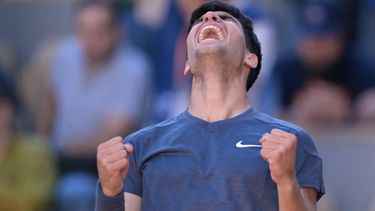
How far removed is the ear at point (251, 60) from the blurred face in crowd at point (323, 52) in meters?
3.59

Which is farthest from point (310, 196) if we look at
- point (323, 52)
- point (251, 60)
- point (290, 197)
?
point (323, 52)

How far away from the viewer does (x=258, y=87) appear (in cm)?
773

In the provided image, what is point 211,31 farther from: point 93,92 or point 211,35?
point 93,92

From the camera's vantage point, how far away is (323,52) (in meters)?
8.42

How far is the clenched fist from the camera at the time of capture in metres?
4.19

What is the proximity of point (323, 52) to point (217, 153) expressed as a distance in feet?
13.3

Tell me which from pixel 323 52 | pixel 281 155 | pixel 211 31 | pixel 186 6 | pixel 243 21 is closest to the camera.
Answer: pixel 281 155

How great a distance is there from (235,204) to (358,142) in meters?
3.81

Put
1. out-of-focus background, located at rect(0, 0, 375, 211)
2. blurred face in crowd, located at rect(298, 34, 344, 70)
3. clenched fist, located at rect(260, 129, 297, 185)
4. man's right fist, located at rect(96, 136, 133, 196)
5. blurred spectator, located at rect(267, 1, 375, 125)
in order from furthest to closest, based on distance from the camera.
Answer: blurred face in crowd, located at rect(298, 34, 344, 70), blurred spectator, located at rect(267, 1, 375, 125), out-of-focus background, located at rect(0, 0, 375, 211), man's right fist, located at rect(96, 136, 133, 196), clenched fist, located at rect(260, 129, 297, 185)

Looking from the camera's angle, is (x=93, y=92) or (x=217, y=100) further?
(x=93, y=92)

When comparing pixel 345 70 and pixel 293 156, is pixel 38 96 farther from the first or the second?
pixel 293 156

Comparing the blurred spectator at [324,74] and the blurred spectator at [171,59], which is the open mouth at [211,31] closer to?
the blurred spectator at [171,59]

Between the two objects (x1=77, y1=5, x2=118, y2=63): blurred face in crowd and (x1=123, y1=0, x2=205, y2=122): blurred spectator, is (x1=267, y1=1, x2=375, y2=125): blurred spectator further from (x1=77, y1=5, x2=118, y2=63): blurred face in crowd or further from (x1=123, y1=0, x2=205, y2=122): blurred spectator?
(x1=77, y1=5, x2=118, y2=63): blurred face in crowd

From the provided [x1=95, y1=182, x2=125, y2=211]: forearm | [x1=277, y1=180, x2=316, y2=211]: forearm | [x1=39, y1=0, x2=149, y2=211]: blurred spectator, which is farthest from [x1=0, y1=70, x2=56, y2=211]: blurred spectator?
[x1=277, y1=180, x2=316, y2=211]: forearm
